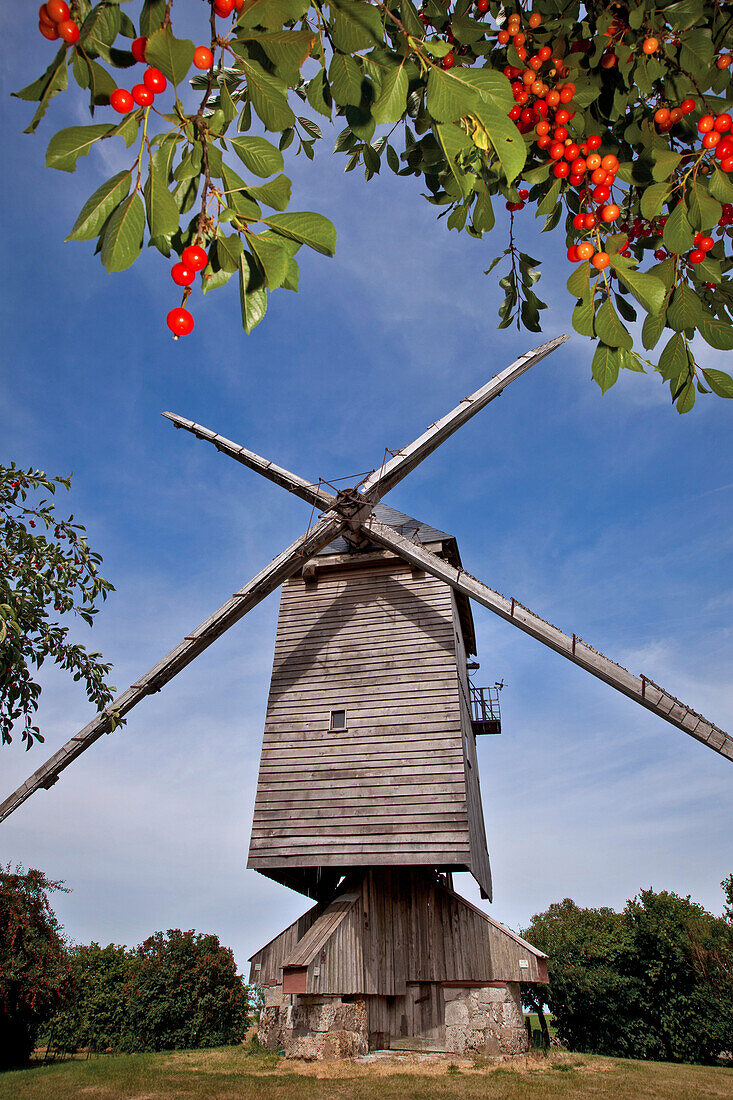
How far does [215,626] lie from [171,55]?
1183 centimetres

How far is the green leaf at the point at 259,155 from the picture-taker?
142cm

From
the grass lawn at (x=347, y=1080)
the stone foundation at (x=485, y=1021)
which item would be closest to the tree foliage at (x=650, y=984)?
the grass lawn at (x=347, y=1080)

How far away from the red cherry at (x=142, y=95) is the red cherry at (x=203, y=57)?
17 cm

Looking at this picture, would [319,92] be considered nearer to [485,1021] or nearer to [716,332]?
[716,332]

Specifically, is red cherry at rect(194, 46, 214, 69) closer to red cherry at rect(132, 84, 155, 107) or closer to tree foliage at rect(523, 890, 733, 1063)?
red cherry at rect(132, 84, 155, 107)

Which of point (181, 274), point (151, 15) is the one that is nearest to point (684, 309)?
point (181, 274)

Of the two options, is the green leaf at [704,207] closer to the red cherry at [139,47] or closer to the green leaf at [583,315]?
the green leaf at [583,315]

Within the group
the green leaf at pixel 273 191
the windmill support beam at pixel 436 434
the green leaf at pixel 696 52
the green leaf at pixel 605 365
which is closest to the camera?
the green leaf at pixel 273 191

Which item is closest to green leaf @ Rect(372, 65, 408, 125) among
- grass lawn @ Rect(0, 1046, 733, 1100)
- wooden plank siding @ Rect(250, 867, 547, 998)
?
grass lawn @ Rect(0, 1046, 733, 1100)

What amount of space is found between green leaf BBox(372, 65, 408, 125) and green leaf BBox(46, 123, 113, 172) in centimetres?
66

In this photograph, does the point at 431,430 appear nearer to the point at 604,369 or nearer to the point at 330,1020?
the point at 330,1020

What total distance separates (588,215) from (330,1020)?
1101 cm

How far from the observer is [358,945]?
9.75 m

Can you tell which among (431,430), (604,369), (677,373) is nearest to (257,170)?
(604,369)
